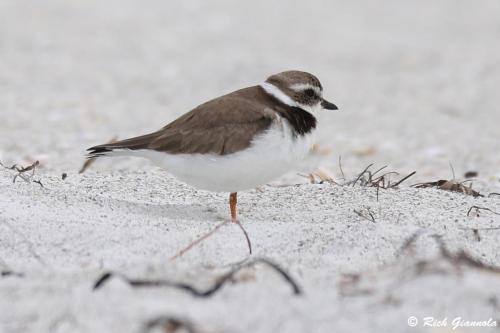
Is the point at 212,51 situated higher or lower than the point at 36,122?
higher

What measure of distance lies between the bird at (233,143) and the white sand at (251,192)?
0.22 meters

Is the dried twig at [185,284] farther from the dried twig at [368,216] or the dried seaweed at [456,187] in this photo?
the dried seaweed at [456,187]

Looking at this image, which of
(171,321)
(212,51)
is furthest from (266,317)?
(212,51)

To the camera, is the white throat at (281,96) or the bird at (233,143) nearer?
the bird at (233,143)

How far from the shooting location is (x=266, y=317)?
2621 millimetres

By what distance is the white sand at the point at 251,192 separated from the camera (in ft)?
8.93

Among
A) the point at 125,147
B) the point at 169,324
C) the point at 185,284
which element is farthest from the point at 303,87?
the point at 169,324

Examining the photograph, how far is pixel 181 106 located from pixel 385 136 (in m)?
2.10

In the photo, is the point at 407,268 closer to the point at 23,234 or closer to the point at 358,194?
the point at 358,194

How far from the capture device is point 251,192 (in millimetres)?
4688

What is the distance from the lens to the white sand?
2723 mm

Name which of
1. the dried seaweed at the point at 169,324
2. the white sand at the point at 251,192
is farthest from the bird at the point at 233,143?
the dried seaweed at the point at 169,324

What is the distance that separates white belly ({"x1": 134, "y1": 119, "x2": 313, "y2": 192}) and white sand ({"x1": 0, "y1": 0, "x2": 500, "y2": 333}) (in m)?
0.21

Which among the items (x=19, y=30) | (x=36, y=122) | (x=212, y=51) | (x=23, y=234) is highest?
(x=19, y=30)
